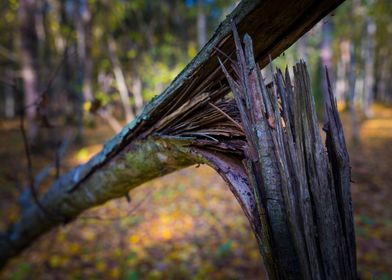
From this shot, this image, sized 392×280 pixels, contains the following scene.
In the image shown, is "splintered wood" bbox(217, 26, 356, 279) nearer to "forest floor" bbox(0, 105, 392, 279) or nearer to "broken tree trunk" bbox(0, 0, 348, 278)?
"broken tree trunk" bbox(0, 0, 348, 278)

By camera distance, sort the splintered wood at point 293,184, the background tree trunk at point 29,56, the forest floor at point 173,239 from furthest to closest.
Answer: the background tree trunk at point 29,56, the forest floor at point 173,239, the splintered wood at point 293,184

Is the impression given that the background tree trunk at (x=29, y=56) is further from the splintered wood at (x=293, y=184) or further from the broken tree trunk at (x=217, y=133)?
the splintered wood at (x=293, y=184)

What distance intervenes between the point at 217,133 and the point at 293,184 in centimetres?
29

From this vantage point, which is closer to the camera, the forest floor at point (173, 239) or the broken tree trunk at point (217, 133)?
the broken tree trunk at point (217, 133)

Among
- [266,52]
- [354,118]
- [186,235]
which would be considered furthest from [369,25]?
[266,52]

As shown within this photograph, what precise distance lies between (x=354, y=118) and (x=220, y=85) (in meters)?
8.98

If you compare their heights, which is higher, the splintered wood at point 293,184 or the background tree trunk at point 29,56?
the background tree trunk at point 29,56

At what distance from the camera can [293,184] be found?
28.5 inches

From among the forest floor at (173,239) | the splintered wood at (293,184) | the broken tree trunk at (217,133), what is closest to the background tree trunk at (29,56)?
the forest floor at (173,239)

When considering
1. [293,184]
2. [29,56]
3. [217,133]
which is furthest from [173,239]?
[29,56]

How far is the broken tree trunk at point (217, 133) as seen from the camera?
2.32 feet

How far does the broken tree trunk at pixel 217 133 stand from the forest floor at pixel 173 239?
1.37m

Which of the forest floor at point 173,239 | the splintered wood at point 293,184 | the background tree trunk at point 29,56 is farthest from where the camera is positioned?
the background tree trunk at point 29,56

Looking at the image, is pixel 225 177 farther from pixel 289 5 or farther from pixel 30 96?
pixel 30 96
